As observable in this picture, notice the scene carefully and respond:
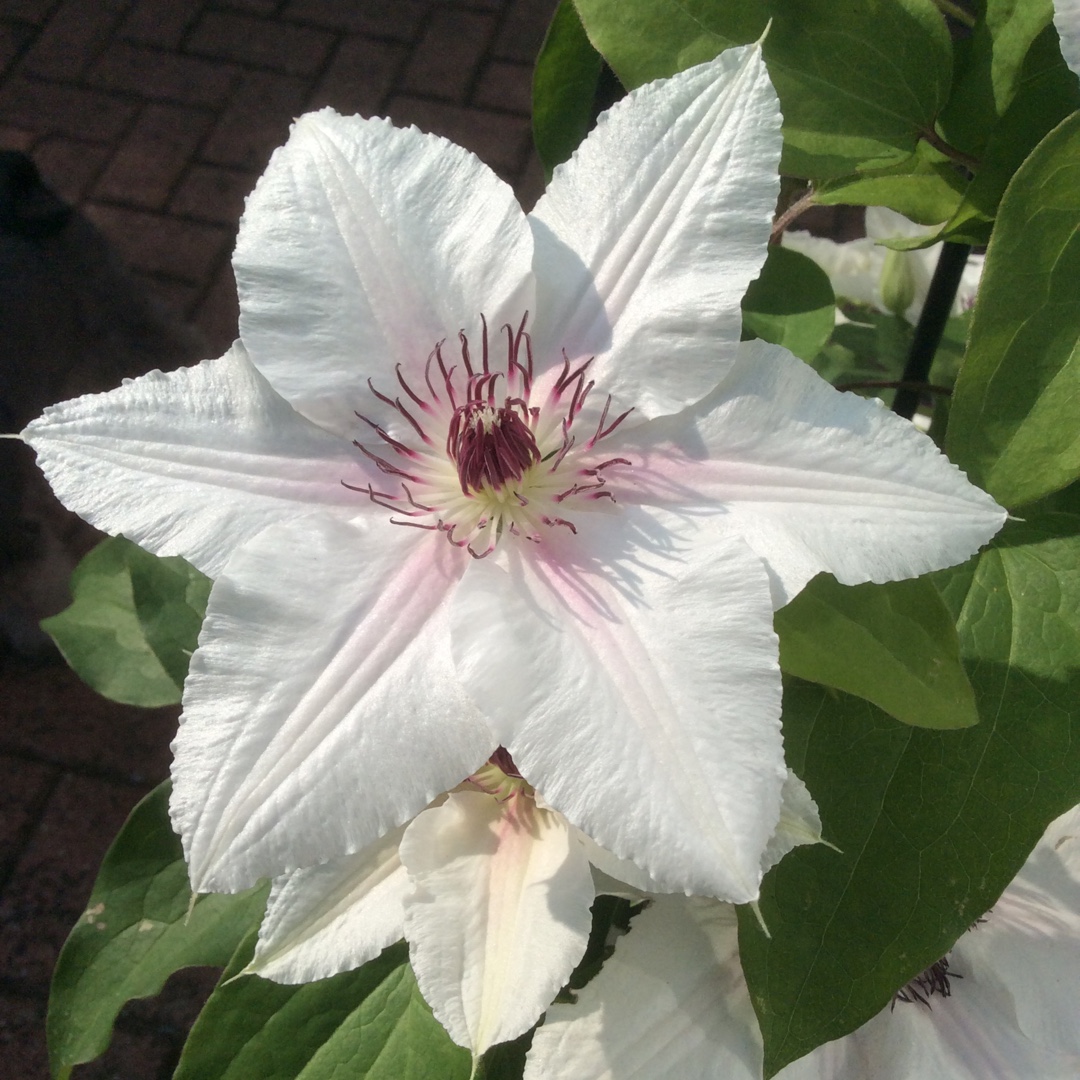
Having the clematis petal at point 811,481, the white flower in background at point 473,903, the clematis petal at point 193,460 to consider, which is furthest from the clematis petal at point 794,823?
the clematis petal at point 193,460

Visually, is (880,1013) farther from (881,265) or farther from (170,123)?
(170,123)

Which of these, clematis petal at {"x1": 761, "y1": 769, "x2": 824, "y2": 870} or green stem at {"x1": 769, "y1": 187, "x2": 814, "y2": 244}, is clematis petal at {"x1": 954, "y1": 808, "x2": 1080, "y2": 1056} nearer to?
clematis petal at {"x1": 761, "y1": 769, "x2": 824, "y2": 870}

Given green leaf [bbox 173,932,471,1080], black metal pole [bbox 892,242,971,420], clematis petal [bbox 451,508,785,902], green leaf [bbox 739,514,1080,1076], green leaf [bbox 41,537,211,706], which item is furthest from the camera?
green leaf [bbox 41,537,211,706]

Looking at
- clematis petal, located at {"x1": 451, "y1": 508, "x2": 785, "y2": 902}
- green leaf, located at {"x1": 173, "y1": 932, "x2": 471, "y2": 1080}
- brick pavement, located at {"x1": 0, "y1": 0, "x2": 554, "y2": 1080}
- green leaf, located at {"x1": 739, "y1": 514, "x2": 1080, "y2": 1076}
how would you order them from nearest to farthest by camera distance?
clematis petal, located at {"x1": 451, "y1": 508, "x2": 785, "y2": 902} < green leaf, located at {"x1": 739, "y1": 514, "x2": 1080, "y2": 1076} < green leaf, located at {"x1": 173, "y1": 932, "x2": 471, "y2": 1080} < brick pavement, located at {"x1": 0, "y1": 0, "x2": 554, "y2": 1080}

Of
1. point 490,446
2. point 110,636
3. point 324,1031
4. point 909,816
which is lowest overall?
point 110,636

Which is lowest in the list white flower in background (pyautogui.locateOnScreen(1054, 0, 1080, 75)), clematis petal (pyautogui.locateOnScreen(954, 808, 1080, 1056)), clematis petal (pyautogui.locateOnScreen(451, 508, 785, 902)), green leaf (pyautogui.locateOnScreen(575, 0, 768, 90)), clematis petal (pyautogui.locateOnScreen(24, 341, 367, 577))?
clematis petal (pyautogui.locateOnScreen(954, 808, 1080, 1056))

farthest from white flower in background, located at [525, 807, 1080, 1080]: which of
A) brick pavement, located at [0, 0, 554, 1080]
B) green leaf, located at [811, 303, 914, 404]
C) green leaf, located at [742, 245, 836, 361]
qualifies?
brick pavement, located at [0, 0, 554, 1080]

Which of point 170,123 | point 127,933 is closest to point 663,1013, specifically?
point 127,933
